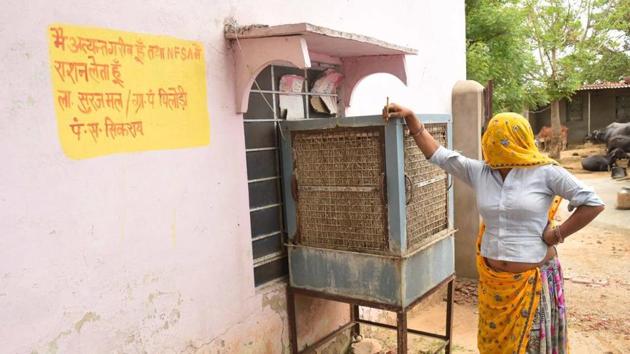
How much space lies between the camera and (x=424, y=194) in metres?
3.20

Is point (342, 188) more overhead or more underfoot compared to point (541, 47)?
more underfoot

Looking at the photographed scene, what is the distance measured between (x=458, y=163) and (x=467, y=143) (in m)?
2.58

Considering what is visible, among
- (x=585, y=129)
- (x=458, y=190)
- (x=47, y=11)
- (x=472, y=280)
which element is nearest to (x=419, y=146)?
(x=47, y=11)

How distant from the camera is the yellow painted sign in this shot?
6.67ft

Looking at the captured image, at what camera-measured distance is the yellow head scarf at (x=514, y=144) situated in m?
2.46

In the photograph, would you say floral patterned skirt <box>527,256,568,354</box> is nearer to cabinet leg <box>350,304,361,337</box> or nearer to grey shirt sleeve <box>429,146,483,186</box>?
grey shirt sleeve <box>429,146,483,186</box>

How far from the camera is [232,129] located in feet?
9.39

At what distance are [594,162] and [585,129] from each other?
8.01 m

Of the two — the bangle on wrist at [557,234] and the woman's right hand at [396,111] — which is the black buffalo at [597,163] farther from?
the woman's right hand at [396,111]

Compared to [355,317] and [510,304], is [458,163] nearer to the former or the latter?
[510,304]

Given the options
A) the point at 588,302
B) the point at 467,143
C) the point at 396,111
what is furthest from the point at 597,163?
the point at 396,111

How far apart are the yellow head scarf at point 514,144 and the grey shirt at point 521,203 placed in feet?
0.19

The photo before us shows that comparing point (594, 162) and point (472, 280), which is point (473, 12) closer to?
point (472, 280)

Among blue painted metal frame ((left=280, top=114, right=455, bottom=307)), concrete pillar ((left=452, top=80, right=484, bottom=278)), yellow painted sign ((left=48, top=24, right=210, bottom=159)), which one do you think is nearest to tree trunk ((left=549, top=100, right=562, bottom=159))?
concrete pillar ((left=452, top=80, right=484, bottom=278))
